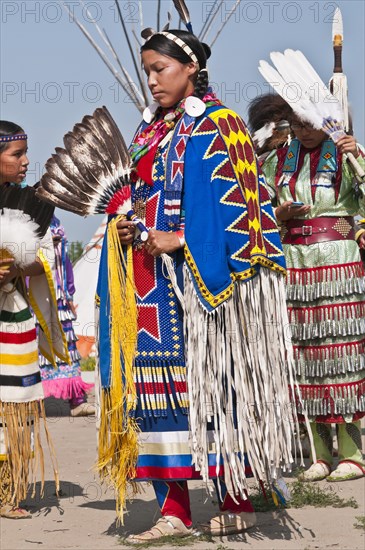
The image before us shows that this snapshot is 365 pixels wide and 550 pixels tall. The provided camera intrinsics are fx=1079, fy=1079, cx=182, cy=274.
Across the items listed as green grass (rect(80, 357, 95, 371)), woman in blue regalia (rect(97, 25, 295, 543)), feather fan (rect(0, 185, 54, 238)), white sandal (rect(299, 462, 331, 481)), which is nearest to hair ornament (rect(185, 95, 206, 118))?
woman in blue regalia (rect(97, 25, 295, 543))

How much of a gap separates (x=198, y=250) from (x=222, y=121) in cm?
51

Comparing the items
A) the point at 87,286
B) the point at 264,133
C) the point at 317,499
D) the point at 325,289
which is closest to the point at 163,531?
the point at 317,499

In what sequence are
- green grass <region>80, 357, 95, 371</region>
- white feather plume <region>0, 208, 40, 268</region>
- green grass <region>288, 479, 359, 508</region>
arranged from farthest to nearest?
green grass <region>80, 357, 95, 371</region> < green grass <region>288, 479, 359, 508</region> < white feather plume <region>0, 208, 40, 268</region>

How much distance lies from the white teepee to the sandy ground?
6.78 meters

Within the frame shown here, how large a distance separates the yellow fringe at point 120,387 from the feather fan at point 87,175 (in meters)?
0.13

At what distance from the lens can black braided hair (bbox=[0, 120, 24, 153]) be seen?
4.80m

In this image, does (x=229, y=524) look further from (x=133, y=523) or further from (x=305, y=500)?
(x=305, y=500)

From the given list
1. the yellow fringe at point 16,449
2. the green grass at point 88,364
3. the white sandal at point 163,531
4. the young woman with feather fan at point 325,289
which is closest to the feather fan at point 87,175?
the yellow fringe at point 16,449

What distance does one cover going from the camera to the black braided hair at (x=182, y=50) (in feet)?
13.6

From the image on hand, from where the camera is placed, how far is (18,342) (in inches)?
185

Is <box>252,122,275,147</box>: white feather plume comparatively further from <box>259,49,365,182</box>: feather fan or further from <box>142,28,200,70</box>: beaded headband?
<box>142,28,200,70</box>: beaded headband

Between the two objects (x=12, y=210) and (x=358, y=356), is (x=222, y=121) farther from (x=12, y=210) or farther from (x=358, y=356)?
(x=358, y=356)

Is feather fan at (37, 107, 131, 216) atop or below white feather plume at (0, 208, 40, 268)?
atop

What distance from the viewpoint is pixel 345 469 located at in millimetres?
5395
